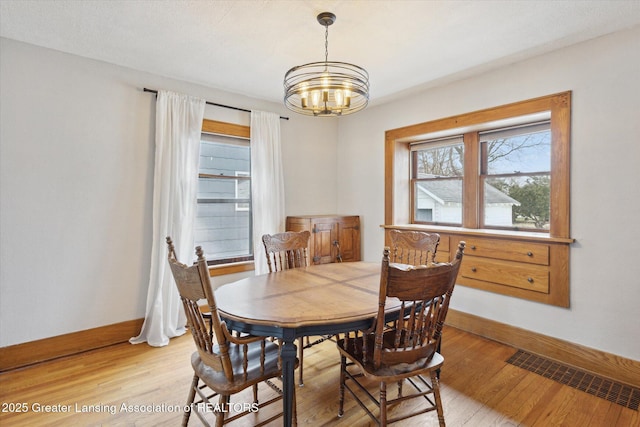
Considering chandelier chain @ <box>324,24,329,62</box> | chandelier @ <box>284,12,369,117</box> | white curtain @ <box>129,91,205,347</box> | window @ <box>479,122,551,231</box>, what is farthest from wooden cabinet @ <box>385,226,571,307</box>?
white curtain @ <box>129,91,205,347</box>

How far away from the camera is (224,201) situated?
12.4 ft

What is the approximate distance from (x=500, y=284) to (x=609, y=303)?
2.57ft

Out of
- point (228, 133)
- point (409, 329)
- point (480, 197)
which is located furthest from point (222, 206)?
point (480, 197)

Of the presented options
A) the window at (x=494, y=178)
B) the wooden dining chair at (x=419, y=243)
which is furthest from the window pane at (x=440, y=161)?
the wooden dining chair at (x=419, y=243)

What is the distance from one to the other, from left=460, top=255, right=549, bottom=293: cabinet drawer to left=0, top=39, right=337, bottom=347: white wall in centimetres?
325

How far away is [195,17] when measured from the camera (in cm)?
224

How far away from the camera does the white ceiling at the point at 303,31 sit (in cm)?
212

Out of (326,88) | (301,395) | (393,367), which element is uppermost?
(326,88)

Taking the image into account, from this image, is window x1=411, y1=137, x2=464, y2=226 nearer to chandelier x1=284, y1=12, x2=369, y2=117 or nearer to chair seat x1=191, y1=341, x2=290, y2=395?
chandelier x1=284, y1=12, x2=369, y2=117

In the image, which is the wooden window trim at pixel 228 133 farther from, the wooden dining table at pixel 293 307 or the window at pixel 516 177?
the window at pixel 516 177

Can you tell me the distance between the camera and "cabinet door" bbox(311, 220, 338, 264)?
386 cm

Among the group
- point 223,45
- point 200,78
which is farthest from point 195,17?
point 200,78

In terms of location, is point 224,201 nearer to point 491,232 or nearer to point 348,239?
point 348,239

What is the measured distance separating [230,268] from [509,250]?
114 inches
